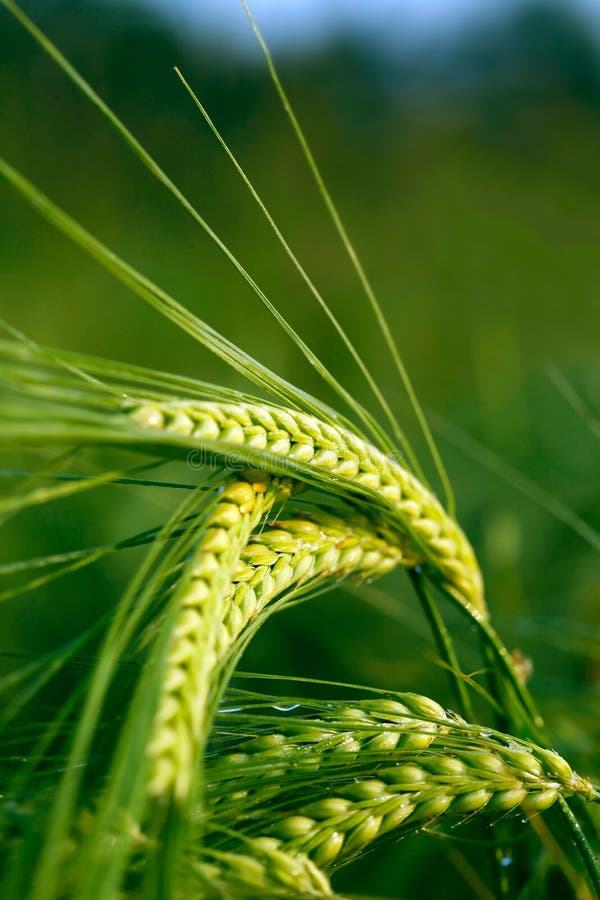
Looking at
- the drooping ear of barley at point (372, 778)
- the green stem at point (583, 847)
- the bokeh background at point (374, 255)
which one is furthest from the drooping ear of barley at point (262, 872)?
the bokeh background at point (374, 255)

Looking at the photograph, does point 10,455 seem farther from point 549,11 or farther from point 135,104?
point 549,11

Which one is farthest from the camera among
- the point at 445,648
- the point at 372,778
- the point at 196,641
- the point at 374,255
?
the point at 374,255

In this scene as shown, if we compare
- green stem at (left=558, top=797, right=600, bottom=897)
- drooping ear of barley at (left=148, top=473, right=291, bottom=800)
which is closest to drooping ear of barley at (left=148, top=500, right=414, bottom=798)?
drooping ear of barley at (left=148, top=473, right=291, bottom=800)

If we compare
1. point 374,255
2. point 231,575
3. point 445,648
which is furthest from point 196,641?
point 374,255

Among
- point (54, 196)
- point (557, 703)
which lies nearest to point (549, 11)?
point (54, 196)

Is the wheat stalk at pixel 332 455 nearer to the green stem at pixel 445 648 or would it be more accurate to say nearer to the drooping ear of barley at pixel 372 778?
the green stem at pixel 445 648

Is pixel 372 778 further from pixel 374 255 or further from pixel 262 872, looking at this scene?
pixel 374 255
